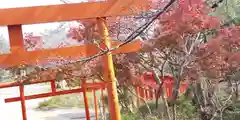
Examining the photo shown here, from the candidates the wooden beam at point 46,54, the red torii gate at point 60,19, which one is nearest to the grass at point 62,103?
the wooden beam at point 46,54

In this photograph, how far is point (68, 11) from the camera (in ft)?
11.9

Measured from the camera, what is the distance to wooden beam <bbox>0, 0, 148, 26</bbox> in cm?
350

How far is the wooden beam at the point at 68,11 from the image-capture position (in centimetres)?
350

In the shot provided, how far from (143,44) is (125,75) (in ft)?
5.07

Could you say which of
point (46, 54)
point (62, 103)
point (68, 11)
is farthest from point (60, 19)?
point (62, 103)

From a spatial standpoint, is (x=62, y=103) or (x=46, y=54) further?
(x=62, y=103)

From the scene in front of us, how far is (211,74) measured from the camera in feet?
17.3

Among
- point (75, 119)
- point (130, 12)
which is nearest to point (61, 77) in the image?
point (130, 12)

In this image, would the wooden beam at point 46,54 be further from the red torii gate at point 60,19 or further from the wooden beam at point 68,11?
the wooden beam at point 68,11

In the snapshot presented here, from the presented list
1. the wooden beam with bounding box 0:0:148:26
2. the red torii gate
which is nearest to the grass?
the red torii gate

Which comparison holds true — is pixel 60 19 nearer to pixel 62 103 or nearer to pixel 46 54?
pixel 46 54

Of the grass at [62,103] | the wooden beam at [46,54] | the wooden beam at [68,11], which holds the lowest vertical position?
the grass at [62,103]

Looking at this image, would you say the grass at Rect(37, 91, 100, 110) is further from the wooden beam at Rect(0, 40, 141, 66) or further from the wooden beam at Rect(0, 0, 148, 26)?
the wooden beam at Rect(0, 0, 148, 26)

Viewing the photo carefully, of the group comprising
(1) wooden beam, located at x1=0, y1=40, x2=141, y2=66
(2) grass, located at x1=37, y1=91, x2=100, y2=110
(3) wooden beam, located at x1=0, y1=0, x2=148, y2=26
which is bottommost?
(2) grass, located at x1=37, y1=91, x2=100, y2=110
